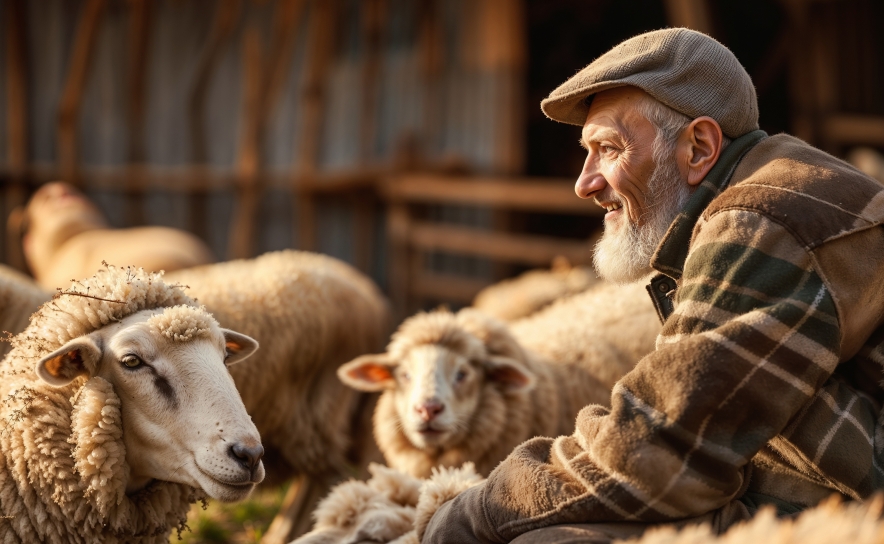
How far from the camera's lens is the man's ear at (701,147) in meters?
2.35

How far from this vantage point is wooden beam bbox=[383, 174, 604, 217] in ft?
25.4

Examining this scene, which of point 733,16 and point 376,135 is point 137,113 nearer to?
point 376,135

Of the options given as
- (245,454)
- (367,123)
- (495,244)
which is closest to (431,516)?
(245,454)

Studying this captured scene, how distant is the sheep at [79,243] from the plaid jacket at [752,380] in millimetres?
4625

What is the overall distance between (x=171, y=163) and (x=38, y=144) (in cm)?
133

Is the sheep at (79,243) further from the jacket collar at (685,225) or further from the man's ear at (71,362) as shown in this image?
the jacket collar at (685,225)

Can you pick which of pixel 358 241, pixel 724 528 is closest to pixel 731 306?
pixel 724 528

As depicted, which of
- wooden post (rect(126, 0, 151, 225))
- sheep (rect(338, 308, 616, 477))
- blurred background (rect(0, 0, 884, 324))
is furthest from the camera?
wooden post (rect(126, 0, 151, 225))

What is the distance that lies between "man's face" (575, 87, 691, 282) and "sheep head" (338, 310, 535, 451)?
5.15ft

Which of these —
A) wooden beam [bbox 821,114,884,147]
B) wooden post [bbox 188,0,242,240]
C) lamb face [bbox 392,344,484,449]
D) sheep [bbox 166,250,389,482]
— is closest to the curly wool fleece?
sheep [bbox 166,250,389,482]

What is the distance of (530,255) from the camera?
316 inches

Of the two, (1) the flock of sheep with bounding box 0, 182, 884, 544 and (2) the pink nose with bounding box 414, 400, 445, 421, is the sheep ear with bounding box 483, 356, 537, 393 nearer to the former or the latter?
(1) the flock of sheep with bounding box 0, 182, 884, 544

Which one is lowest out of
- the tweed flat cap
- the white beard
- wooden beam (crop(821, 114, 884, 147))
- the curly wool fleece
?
the curly wool fleece

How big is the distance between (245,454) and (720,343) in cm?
125
